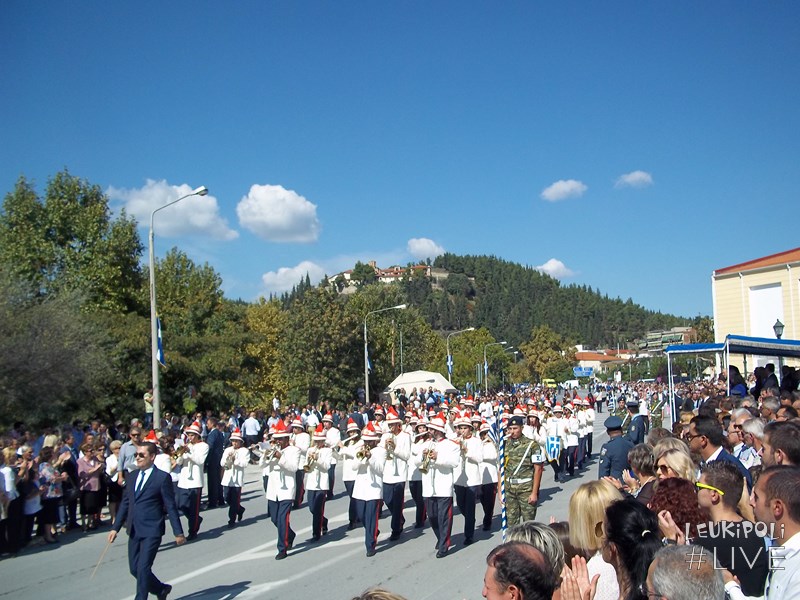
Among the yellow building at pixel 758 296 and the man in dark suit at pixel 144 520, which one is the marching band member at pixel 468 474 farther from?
the yellow building at pixel 758 296

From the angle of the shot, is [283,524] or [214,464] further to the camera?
[214,464]

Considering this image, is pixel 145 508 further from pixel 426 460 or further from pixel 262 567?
pixel 426 460

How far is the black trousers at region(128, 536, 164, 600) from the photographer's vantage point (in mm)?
7730

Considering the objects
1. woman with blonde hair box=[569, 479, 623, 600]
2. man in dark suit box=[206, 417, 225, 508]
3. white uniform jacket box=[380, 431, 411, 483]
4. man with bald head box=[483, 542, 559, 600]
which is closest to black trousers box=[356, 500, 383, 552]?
white uniform jacket box=[380, 431, 411, 483]

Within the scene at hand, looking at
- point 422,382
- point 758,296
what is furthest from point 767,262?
point 422,382

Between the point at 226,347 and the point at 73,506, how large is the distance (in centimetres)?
1945

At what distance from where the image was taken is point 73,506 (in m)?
13.8

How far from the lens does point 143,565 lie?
785 cm

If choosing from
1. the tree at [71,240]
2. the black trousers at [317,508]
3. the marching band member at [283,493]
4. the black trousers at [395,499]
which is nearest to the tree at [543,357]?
the tree at [71,240]

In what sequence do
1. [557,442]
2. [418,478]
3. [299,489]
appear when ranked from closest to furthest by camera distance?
[418,478], [299,489], [557,442]

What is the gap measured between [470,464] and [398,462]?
45.4 inches

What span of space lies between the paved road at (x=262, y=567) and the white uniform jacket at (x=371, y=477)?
83 centimetres

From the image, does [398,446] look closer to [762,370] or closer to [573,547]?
[573,547]

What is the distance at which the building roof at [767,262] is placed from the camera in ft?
127
